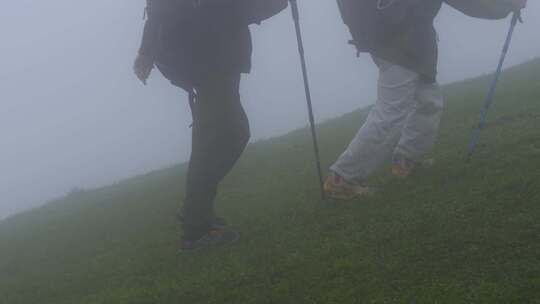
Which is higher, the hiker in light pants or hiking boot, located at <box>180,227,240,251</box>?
the hiker in light pants

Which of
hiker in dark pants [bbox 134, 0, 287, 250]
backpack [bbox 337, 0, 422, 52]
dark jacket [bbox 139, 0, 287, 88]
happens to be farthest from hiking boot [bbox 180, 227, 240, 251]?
backpack [bbox 337, 0, 422, 52]

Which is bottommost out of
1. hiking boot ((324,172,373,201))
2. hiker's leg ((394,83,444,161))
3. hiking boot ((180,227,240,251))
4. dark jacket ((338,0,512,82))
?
hiking boot ((180,227,240,251))

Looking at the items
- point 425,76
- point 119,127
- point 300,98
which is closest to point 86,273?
point 425,76

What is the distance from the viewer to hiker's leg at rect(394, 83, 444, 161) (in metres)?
7.10

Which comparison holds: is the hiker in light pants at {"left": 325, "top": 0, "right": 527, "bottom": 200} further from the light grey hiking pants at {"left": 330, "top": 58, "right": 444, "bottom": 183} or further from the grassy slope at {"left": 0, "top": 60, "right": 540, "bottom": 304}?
the grassy slope at {"left": 0, "top": 60, "right": 540, "bottom": 304}

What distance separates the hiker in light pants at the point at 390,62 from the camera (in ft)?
22.1

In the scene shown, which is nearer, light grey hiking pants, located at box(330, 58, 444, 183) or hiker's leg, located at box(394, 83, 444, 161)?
light grey hiking pants, located at box(330, 58, 444, 183)

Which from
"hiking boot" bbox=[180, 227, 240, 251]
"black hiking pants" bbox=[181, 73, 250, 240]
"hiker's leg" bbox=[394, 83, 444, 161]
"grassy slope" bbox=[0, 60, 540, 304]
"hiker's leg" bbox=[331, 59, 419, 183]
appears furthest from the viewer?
"hiker's leg" bbox=[394, 83, 444, 161]

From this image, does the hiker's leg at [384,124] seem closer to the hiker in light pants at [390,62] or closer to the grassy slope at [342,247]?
the hiker in light pants at [390,62]

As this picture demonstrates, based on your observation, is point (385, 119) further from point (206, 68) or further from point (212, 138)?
point (206, 68)

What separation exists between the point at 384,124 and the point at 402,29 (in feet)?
3.09

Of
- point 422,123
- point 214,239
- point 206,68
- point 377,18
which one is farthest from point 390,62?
point 214,239

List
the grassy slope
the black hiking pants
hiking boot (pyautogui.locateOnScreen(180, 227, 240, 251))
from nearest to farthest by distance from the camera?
the grassy slope → the black hiking pants → hiking boot (pyautogui.locateOnScreen(180, 227, 240, 251))

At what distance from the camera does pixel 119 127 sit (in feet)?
547
